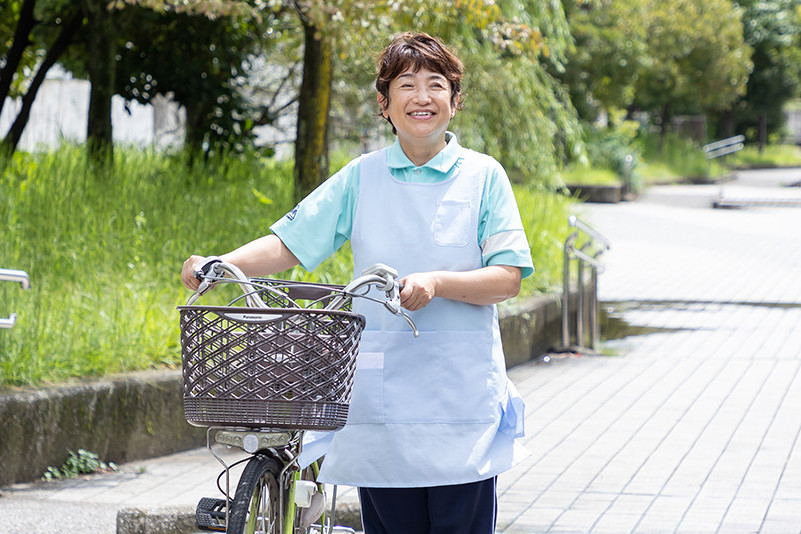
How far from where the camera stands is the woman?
3100 millimetres

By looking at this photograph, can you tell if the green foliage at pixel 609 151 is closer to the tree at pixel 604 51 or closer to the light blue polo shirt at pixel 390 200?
the tree at pixel 604 51

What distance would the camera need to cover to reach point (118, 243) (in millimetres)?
8094

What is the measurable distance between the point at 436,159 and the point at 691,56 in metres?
29.2

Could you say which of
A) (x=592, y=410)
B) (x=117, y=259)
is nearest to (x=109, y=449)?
(x=117, y=259)

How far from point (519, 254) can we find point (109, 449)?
3667 mm

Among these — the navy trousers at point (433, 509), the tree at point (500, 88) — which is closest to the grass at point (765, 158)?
the tree at point (500, 88)

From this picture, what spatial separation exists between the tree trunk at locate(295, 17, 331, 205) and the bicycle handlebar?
22.2 ft

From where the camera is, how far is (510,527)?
5.05 meters

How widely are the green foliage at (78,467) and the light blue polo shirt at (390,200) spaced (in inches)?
123

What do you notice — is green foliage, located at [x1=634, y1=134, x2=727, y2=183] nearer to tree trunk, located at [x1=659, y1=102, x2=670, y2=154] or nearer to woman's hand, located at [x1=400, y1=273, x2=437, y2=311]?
tree trunk, located at [x1=659, y1=102, x2=670, y2=154]

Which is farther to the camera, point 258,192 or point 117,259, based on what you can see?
point 258,192

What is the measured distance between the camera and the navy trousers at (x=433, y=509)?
3.19 metres

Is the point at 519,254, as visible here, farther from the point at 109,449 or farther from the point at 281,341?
the point at 109,449

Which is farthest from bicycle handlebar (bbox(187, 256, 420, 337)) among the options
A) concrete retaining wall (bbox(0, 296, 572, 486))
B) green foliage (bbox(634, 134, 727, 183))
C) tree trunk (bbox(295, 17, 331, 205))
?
green foliage (bbox(634, 134, 727, 183))
